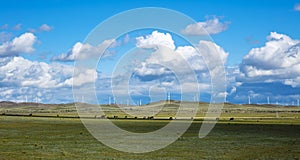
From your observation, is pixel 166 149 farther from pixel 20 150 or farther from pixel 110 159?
pixel 20 150

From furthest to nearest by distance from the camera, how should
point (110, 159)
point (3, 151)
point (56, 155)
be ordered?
point (3, 151), point (56, 155), point (110, 159)

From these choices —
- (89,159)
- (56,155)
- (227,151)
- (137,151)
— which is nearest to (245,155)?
(227,151)

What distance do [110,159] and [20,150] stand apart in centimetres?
1005

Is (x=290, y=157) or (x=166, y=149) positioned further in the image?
(x=166, y=149)

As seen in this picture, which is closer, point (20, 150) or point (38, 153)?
point (38, 153)

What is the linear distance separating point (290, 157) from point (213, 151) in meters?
7.01

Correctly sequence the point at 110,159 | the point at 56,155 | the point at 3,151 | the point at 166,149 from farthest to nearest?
the point at 166,149 → the point at 3,151 → the point at 56,155 → the point at 110,159

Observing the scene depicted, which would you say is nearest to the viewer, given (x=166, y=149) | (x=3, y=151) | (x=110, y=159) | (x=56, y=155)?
(x=110, y=159)

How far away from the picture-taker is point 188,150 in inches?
1535

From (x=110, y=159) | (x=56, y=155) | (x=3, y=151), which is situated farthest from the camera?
(x=3, y=151)

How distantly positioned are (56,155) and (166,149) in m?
10.1

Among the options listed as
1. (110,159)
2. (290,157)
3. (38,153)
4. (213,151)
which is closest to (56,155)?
(38,153)

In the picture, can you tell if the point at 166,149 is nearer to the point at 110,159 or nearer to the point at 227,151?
the point at 227,151

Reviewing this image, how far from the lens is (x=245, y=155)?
34.9 meters
